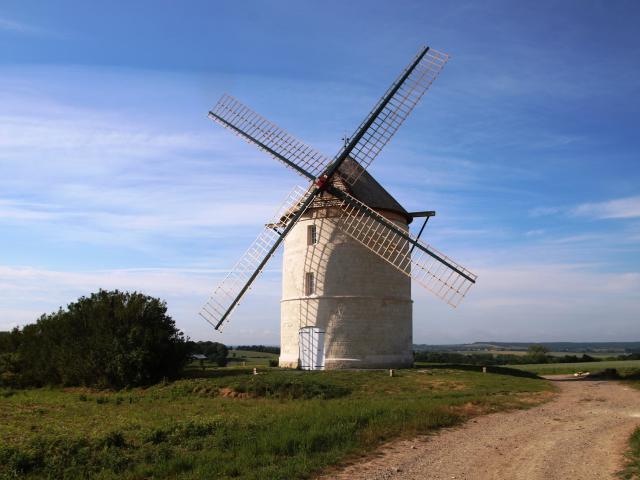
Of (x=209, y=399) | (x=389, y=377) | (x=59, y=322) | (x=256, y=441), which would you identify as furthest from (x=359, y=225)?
(x=256, y=441)

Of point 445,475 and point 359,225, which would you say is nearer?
point 445,475

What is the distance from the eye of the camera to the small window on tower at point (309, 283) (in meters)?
26.3

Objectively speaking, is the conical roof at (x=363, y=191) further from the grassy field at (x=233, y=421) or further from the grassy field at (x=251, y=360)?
the grassy field at (x=251, y=360)

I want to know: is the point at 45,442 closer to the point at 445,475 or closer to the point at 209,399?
the point at 445,475

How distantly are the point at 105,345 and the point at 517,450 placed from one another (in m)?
18.1

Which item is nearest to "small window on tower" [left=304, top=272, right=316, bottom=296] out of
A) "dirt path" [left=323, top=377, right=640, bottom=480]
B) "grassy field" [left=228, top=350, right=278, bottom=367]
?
"grassy field" [left=228, top=350, right=278, bottom=367]

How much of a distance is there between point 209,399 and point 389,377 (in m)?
7.11

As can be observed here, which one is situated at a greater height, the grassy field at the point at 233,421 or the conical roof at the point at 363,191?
the conical roof at the point at 363,191

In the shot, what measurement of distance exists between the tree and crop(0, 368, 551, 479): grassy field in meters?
1.37

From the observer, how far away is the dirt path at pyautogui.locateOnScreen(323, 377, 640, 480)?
29.5ft

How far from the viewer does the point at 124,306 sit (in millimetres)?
25328

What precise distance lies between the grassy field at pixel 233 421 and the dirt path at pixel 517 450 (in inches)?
26.8

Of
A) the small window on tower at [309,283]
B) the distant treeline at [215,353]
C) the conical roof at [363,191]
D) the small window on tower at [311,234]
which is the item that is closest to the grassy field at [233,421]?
the small window on tower at [309,283]

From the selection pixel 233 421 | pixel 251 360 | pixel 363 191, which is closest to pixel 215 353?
pixel 251 360
